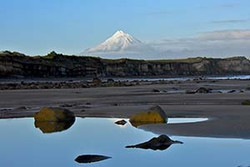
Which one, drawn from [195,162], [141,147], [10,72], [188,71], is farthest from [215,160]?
[188,71]


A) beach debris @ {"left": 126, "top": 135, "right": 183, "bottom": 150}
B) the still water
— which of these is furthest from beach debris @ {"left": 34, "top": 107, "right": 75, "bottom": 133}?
beach debris @ {"left": 126, "top": 135, "right": 183, "bottom": 150}

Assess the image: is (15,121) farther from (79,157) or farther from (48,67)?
(48,67)

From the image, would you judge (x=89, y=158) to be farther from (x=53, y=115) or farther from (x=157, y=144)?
(x=53, y=115)

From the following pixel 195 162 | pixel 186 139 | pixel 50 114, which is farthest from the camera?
pixel 50 114

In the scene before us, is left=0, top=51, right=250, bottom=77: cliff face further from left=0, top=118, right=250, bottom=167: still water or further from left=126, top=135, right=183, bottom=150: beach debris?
left=126, top=135, right=183, bottom=150: beach debris

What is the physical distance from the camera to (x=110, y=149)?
34.7ft

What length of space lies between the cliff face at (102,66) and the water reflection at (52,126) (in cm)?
5727

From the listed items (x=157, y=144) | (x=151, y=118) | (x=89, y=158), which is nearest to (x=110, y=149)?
(x=157, y=144)

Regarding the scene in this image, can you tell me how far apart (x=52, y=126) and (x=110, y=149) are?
499cm

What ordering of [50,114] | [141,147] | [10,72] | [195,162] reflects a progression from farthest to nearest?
[10,72] → [50,114] → [141,147] → [195,162]

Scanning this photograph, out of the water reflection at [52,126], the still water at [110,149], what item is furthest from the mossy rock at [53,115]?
the still water at [110,149]

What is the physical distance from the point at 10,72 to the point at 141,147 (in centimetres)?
6678

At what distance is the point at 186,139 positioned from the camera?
1175 cm

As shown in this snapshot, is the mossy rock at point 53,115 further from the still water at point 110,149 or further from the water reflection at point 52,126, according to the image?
the still water at point 110,149
